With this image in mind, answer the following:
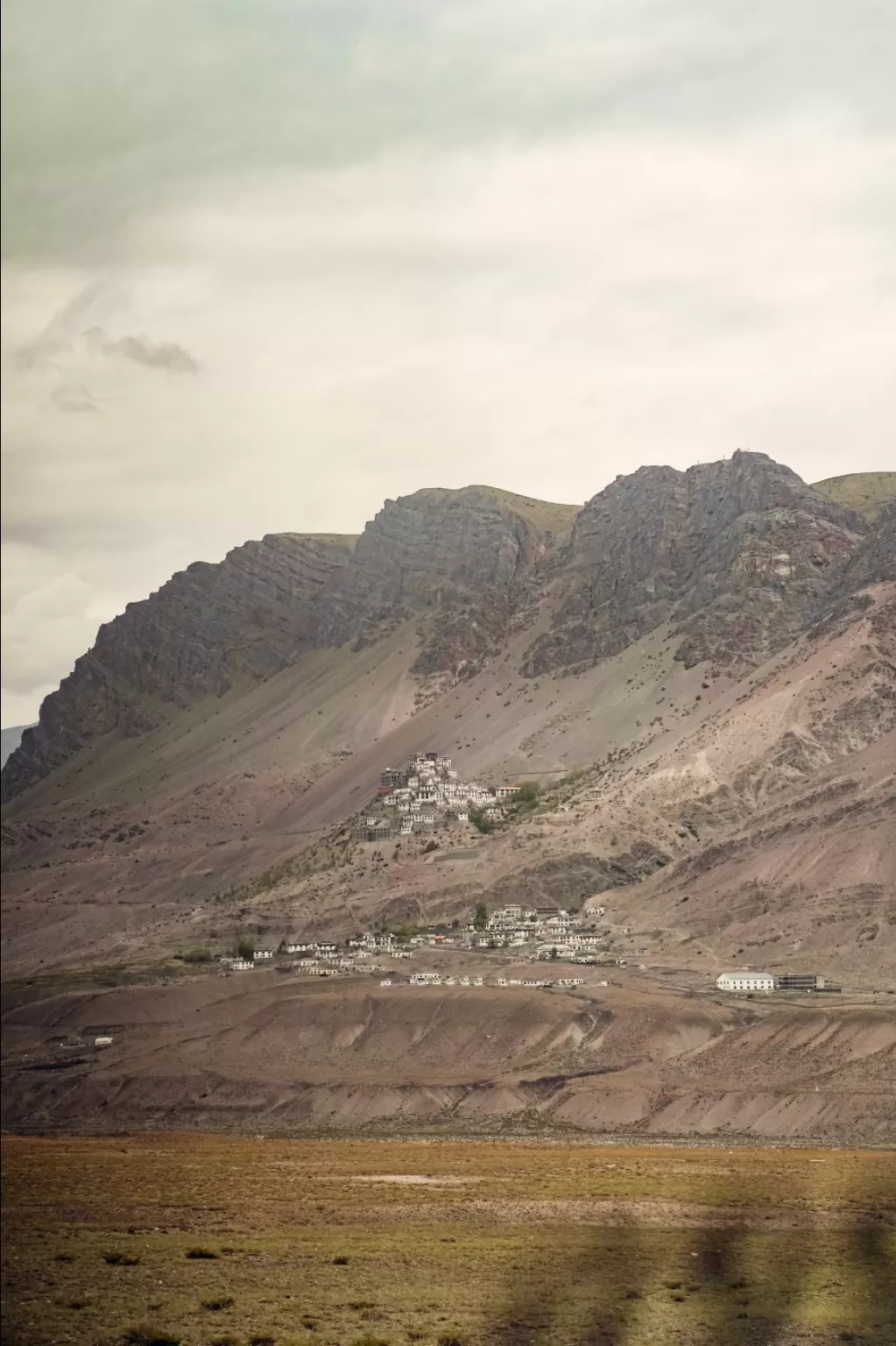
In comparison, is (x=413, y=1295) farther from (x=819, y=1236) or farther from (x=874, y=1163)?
(x=874, y=1163)

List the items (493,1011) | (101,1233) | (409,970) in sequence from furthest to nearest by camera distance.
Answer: (409,970)
(493,1011)
(101,1233)

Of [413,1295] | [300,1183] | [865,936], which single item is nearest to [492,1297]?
[413,1295]

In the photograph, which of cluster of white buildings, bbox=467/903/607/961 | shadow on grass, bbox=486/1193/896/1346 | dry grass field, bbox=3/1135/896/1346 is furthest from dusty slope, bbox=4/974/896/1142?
shadow on grass, bbox=486/1193/896/1346

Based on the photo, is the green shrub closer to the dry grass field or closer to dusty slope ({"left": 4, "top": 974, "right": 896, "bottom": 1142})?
the dry grass field

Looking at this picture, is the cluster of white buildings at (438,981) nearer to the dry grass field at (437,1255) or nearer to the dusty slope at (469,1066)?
the dusty slope at (469,1066)

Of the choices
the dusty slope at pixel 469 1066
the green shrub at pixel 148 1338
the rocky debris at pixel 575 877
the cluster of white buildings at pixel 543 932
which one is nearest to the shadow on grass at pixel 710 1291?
the green shrub at pixel 148 1338
